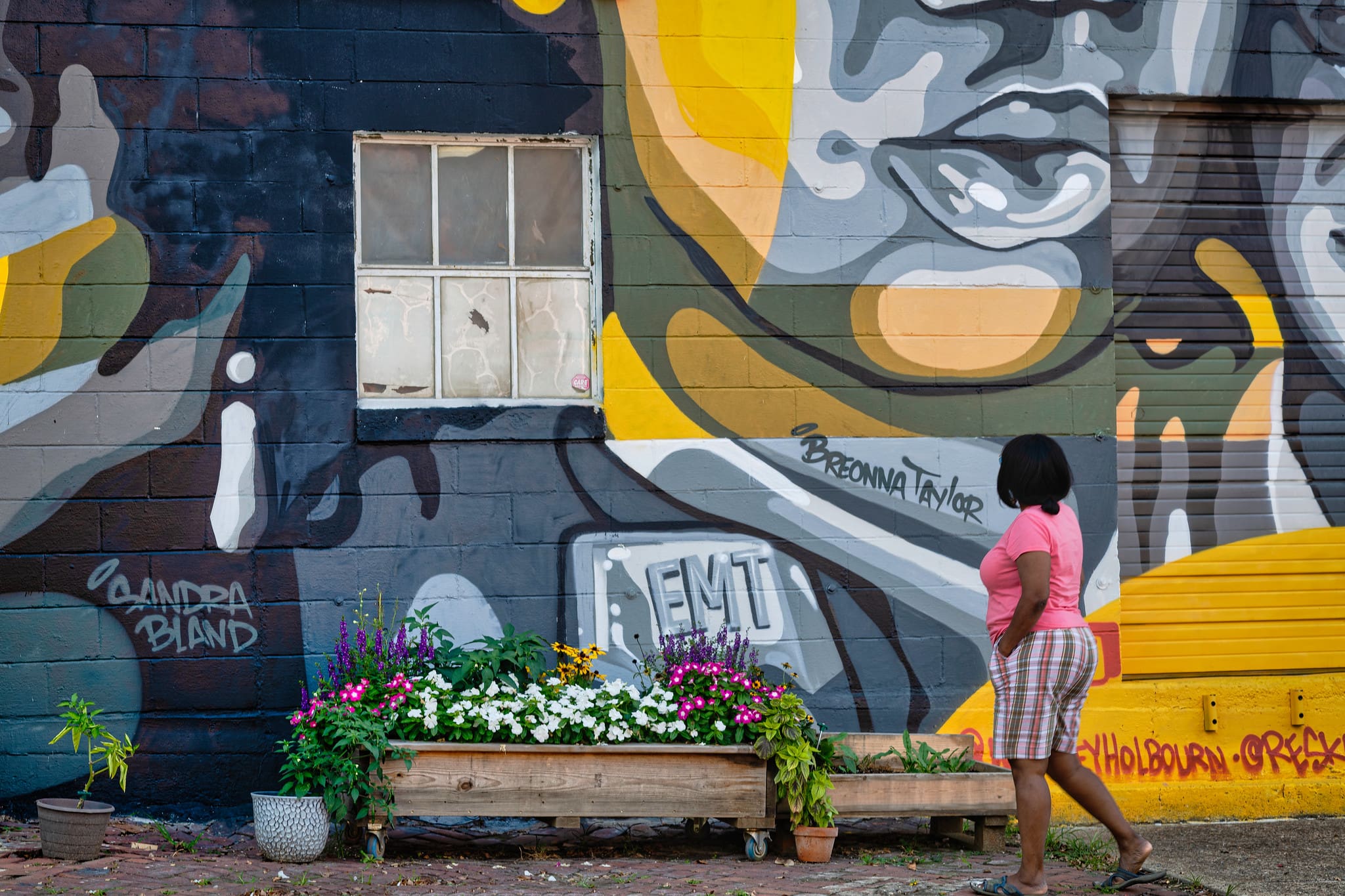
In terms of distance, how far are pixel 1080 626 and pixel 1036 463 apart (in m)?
0.65

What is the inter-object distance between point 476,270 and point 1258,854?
15.5 feet

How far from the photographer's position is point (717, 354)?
21.4 ft

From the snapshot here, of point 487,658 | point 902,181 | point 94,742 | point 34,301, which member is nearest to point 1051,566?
point 487,658

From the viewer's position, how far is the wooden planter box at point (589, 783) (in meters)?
5.36

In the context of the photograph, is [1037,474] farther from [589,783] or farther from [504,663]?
[504,663]

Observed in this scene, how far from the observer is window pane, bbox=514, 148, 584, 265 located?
21.4 ft

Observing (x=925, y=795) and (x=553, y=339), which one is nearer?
(x=925, y=795)

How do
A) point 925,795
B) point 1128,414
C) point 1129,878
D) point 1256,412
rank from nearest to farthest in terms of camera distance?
1. point 1129,878
2. point 925,795
3. point 1128,414
4. point 1256,412

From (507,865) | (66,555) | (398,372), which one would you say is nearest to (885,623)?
(507,865)

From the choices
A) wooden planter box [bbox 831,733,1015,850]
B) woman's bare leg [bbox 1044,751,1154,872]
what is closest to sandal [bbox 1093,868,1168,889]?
woman's bare leg [bbox 1044,751,1154,872]

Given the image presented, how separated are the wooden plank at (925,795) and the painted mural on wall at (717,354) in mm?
890

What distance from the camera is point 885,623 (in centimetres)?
656

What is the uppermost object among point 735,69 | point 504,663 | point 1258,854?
point 735,69

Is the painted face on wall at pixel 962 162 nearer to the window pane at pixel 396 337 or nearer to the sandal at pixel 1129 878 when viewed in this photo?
the window pane at pixel 396 337
